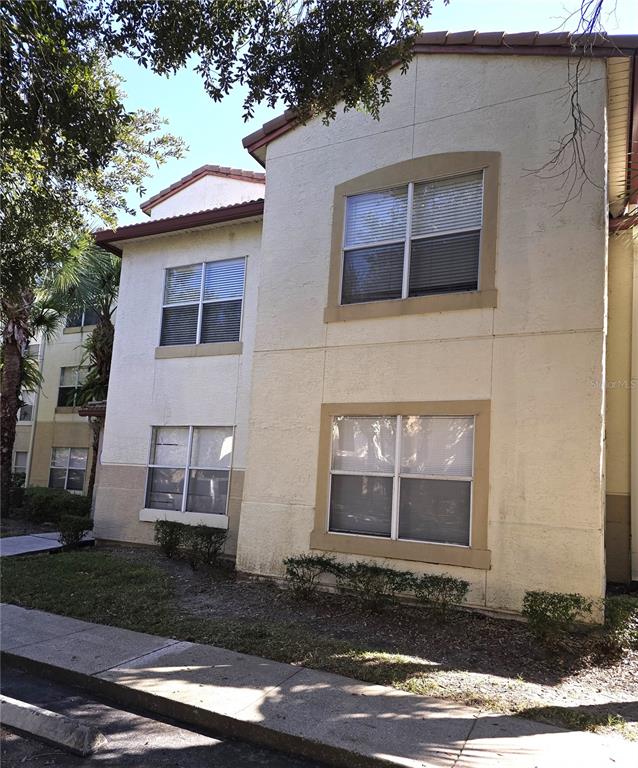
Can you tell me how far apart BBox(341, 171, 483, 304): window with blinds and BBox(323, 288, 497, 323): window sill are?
6.4 inches

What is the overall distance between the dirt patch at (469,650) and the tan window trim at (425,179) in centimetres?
385

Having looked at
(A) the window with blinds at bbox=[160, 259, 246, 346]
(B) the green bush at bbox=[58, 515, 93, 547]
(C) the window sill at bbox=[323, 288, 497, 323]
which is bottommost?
(B) the green bush at bbox=[58, 515, 93, 547]

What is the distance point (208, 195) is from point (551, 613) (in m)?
13.6

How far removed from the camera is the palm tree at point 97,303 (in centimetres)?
1656

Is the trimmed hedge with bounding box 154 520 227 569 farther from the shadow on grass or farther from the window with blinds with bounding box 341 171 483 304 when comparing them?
the shadow on grass

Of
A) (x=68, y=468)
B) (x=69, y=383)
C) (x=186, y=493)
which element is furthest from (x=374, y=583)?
(x=69, y=383)

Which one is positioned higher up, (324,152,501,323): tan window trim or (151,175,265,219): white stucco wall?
(151,175,265,219): white stucco wall

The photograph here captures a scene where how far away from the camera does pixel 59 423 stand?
21.5 meters

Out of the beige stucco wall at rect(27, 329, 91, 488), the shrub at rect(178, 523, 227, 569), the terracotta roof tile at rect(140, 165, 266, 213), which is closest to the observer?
the shrub at rect(178, 523, 227, 569)

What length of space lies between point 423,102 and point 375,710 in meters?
7.79

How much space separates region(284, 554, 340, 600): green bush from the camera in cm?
808

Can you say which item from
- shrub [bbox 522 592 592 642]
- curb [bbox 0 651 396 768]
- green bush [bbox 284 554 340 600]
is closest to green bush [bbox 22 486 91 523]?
green bush [bbox 284 554 340 600]

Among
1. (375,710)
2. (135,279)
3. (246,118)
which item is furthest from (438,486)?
(135,279)

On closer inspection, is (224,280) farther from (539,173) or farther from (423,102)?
(539,173)
